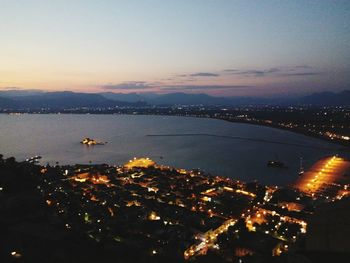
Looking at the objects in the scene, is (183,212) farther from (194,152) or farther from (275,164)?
(194,152)

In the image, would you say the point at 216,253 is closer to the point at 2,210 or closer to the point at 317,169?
the point at 2,210

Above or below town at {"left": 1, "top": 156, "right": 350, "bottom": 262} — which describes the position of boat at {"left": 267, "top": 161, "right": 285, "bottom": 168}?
below

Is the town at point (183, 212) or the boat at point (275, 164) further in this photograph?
the boat at point (275, 164)

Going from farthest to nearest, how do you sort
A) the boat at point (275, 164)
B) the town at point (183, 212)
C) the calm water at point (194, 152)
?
the boat at point (275, 164)
the calm water at point (194, 152)
the town at point (183, 212)

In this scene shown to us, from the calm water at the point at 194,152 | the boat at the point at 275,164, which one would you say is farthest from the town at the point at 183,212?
the boat at the point at 275,164

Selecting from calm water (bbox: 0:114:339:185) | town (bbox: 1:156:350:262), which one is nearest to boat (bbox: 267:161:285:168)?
calm water (bbox: 0:114:339:185)

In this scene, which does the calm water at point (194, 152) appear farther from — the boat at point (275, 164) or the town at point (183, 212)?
the town at point (183, 212)

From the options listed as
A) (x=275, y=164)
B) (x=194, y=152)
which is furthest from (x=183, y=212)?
(x=194, y=152)

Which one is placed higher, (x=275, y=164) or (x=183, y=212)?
(x=183, y=212)

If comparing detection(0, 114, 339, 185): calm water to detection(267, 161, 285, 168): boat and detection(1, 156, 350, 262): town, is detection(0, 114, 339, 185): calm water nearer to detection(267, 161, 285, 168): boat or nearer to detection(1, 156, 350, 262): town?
detection(267, 161, 285, 168): boat

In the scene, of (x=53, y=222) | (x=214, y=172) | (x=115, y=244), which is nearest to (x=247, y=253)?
(x=115, y=244)

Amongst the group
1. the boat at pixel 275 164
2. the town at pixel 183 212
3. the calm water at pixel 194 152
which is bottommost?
the calm water at pixel 194 152

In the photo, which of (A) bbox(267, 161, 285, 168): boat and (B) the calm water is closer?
(B) the calm water
